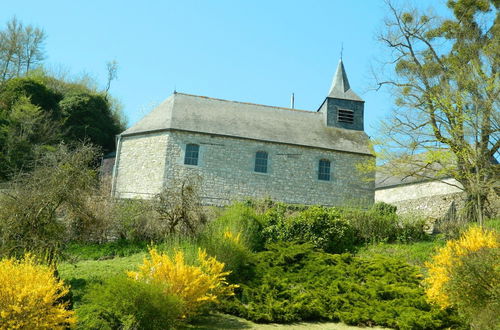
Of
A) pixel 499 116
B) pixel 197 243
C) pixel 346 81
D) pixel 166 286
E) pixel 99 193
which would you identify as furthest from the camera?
pixel 346 81

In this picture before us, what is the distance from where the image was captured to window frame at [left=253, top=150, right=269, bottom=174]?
74.8 feet

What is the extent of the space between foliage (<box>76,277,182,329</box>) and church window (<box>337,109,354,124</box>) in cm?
2001

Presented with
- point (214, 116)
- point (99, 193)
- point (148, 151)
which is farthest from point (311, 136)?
point (99, 193)

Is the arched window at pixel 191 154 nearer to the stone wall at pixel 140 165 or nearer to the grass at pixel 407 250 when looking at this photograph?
the stone wall at pixel 140 165

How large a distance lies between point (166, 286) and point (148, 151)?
15.6 metres

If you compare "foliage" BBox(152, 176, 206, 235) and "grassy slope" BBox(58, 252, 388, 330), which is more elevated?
"foliage" BBox(152, 176, 206, 235)

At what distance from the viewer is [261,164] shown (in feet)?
75.2

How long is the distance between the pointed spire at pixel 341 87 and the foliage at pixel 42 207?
17.9m

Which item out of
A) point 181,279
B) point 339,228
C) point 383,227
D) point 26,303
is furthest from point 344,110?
point 26,303

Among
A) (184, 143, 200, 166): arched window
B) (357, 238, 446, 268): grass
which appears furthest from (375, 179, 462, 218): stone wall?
(184, 143, 200, 166): arched window

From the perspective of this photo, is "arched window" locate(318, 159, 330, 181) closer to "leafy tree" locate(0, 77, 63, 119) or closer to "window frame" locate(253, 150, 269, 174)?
"window frame" locate(253, 150, 269, 174)

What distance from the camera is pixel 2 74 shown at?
32.2m

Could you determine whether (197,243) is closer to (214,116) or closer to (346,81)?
(214,116)

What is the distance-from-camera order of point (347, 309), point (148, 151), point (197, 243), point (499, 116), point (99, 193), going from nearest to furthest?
point (347, 309)
point (197, 243)
point (499, 116)
point (99, 193)
point (148, 151)
